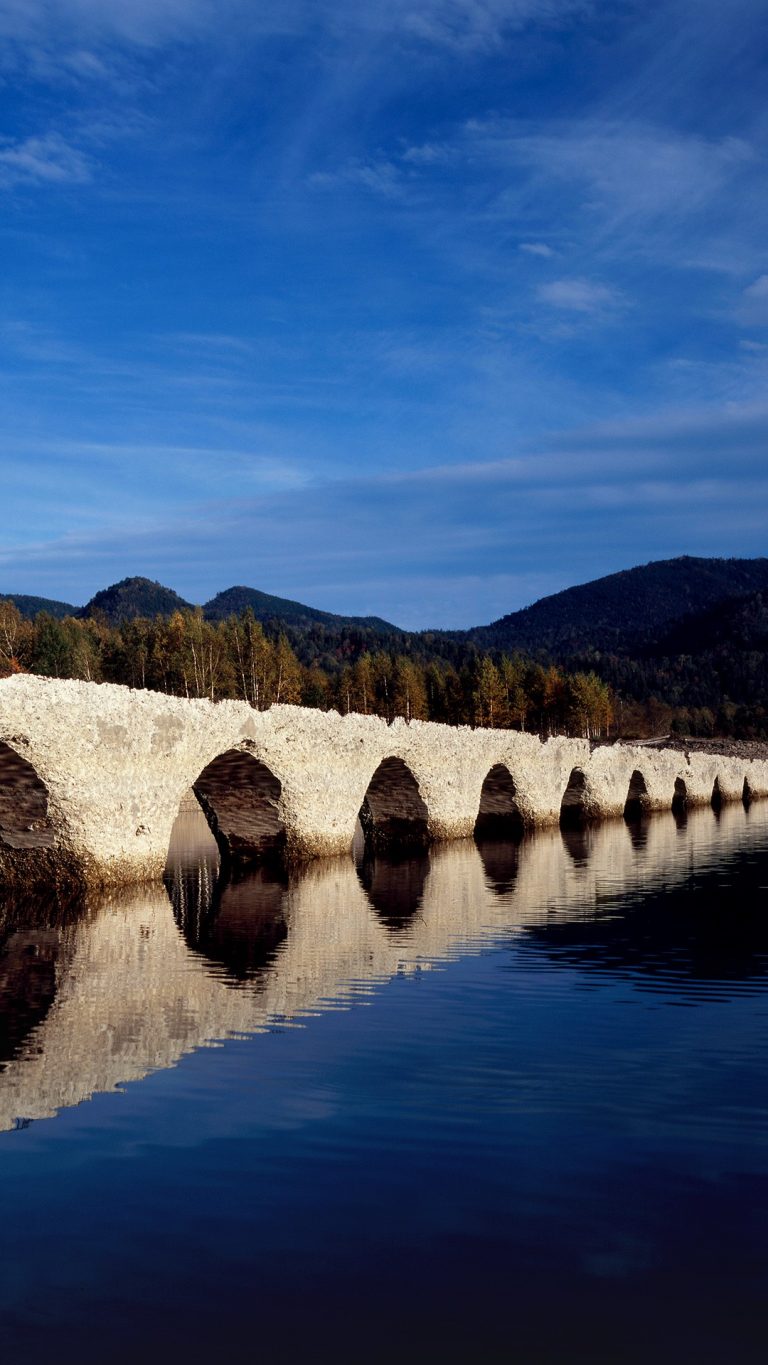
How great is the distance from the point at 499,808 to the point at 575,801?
6.08 meters

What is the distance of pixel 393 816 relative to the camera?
28.3m

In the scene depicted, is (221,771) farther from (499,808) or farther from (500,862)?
(499,808)

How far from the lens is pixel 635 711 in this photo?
424 ft

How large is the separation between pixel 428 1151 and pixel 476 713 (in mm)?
91064

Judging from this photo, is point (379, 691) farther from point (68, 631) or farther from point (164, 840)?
point (164, 840)

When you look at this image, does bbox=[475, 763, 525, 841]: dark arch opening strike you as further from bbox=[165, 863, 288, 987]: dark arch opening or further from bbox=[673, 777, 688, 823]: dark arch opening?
bbox=[673, 777, 688, 823]: dark arch opening

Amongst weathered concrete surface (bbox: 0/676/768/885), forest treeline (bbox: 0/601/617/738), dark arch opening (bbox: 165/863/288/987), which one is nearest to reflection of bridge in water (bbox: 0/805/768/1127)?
dark arch opening (bbox: 165/863/288/987)

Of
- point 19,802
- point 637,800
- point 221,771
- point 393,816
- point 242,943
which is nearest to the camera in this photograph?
point 242,943

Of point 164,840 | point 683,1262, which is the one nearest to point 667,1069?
point 683,1262

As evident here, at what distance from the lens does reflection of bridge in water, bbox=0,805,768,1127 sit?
27.2 feet

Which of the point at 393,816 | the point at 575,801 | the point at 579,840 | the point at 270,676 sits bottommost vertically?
the point at 579,840

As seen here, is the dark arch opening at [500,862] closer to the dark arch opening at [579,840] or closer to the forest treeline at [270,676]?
the dark arch opening at [579,840]

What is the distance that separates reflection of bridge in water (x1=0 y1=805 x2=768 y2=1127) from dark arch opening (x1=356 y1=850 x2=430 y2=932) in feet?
0.16

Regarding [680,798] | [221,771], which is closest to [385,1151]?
[221,771]
